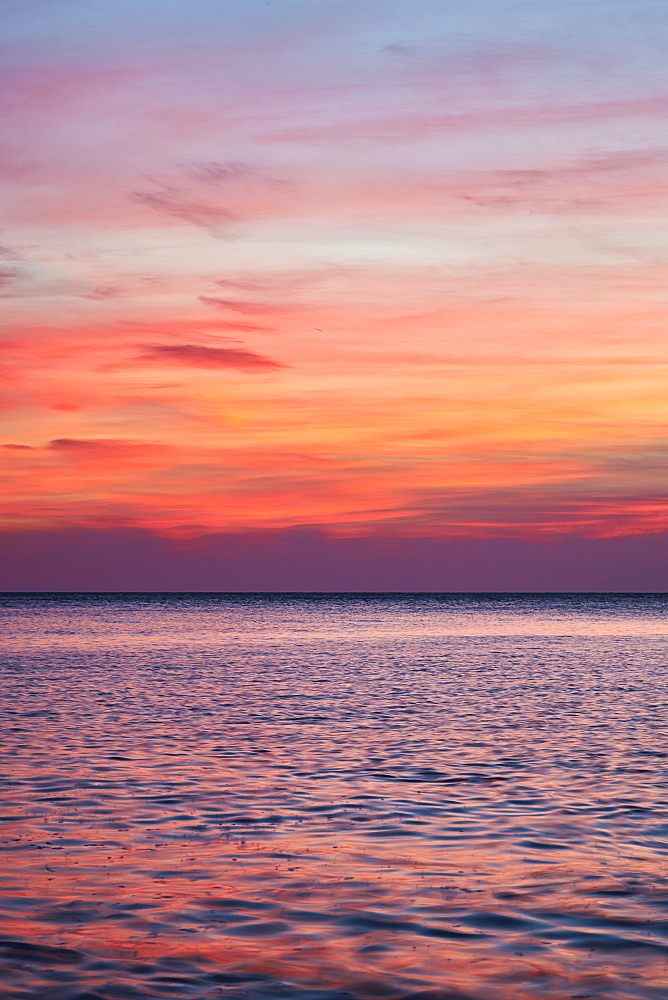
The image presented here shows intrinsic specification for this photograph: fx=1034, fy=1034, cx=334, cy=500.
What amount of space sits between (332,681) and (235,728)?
48.6 ft

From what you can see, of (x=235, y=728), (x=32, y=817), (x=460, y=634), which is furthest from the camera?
(x=460, y=634)

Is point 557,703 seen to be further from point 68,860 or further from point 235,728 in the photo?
point 68,860

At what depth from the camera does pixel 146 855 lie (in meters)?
13.0

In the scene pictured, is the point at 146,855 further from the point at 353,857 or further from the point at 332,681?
the point at 332,681

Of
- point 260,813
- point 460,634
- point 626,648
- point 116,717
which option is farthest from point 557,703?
point 460,634

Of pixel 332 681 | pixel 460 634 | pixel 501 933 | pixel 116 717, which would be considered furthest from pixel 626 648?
pixel 501 933

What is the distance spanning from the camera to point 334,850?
43.8 ft

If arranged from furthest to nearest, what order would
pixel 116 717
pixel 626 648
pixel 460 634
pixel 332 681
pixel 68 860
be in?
pixel 460 634 < pixel 626 648 < pixel 332 681 < pixel 116 717 < pixel 68 860

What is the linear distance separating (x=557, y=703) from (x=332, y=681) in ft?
35.7

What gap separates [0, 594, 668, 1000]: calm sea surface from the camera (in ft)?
30.2

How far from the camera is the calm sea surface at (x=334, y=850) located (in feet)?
30.2

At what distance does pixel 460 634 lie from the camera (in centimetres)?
8488

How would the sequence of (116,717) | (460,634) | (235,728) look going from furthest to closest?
(460,634), (116,717), (235,728)

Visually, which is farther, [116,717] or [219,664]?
[219,664]
